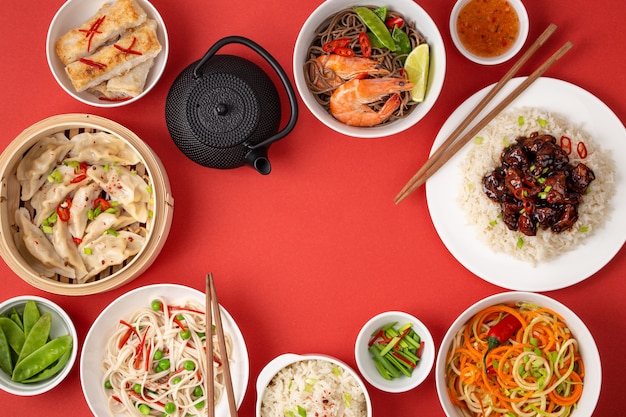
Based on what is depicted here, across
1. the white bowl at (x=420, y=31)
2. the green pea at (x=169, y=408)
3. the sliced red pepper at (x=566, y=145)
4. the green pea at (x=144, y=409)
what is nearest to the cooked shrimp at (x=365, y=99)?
the white bowl at (x=420, y=31)

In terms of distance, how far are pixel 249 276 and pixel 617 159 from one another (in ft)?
7.07

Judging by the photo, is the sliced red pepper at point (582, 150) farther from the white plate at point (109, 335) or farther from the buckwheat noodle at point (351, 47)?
the white plate at point (109, 335)

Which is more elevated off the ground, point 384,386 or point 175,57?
point 175,57

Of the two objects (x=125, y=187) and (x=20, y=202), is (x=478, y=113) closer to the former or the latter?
(x=125, y=187)

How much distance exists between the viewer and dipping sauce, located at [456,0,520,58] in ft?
11.1

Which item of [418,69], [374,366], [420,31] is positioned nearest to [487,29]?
[420,31]

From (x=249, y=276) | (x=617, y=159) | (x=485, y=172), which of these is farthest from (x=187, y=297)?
(x=617, y=159)

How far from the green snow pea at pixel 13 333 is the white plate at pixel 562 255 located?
7.84 ft

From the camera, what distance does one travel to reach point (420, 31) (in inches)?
128

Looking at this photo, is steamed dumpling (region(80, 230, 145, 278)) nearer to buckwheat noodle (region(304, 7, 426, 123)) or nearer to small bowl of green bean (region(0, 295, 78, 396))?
small bowl of green bean (region(0, 295, 78, 396))

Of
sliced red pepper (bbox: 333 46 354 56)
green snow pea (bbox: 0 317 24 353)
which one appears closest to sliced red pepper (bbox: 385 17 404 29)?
sliced red pepper (bbox: 333 46 354 56)

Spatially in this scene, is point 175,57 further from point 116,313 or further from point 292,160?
point 116,313

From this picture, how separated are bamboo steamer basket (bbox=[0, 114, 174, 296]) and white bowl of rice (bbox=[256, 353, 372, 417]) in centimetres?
92

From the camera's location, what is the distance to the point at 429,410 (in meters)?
3.45
